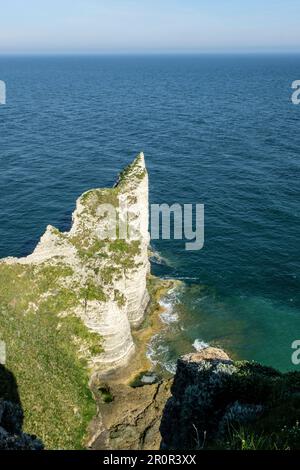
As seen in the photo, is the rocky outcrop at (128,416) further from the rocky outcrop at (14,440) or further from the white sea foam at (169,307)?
the rocky outcrop at (14,440)

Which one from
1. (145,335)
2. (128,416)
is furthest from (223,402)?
(145,335)

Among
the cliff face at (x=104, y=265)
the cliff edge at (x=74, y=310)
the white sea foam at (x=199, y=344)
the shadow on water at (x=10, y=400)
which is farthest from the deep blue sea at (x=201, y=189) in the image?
the shadow on water at (x=10, y=400)

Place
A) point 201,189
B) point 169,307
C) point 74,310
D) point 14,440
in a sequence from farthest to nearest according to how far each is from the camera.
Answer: point 201,189 → point 169,307 → point 74,310 → point 14,440

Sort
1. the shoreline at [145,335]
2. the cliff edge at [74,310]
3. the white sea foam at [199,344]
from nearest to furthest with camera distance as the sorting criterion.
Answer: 1. the cliff edge at [74,310]
2. the shoreline at [145,335]
3. the white sea foam at [199,344]

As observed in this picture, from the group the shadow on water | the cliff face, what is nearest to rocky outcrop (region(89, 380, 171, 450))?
the cliff face

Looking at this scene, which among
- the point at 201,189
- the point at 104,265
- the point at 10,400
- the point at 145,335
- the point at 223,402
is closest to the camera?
the point at 223,402

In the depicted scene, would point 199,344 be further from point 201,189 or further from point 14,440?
point 201,189
